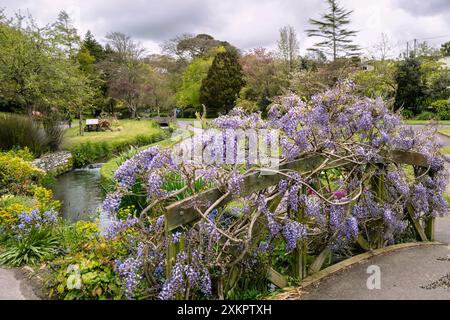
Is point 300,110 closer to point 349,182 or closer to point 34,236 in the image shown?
point 349,182

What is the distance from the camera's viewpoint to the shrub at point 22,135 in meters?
12.8

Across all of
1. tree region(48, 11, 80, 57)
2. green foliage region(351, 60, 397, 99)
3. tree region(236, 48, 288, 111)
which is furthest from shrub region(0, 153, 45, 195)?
tree region(236, 48, 288, 111)

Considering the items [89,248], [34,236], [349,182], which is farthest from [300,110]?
[34,236]

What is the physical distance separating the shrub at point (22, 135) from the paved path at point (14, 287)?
9283 millimetres

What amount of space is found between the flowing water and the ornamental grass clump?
14.9ft

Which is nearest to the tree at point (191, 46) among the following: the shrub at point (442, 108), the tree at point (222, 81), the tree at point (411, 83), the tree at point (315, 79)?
the tree at point (222, 81)

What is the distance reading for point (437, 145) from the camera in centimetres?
509

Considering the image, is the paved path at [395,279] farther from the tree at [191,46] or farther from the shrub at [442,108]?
the tree at [191,46]

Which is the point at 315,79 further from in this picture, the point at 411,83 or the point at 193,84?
the point at 193,84

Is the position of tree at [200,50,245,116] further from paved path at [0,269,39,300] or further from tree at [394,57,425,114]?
paved path at [0,269,39,300]

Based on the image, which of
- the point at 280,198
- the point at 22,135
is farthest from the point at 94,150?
the point at 280,198

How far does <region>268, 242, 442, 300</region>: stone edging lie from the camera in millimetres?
3574

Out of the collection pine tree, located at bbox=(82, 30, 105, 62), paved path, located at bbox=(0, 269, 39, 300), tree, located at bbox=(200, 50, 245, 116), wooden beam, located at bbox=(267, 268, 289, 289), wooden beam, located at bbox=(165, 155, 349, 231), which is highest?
pine tree, located at bbox=(82, 30, 105, 62)
